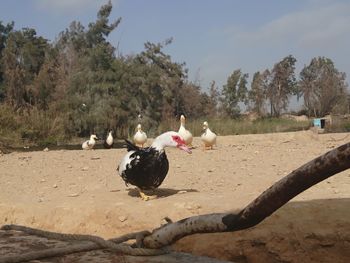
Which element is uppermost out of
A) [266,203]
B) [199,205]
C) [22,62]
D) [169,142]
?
[22,62]

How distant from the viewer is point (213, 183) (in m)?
7.10

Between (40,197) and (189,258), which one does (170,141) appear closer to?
(40,197)

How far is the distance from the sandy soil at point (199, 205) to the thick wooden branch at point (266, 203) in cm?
162

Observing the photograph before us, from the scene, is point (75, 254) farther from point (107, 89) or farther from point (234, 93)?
point (234, 93)

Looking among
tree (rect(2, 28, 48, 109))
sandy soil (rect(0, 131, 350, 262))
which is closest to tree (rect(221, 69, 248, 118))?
tree (rect(2, 28, 48, 109))

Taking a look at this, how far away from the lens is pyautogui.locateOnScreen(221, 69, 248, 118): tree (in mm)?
34375

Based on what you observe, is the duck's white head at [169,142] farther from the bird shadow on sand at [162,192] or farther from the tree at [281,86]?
the tree at [281,86]

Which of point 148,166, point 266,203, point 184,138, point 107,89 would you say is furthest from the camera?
point 107,89

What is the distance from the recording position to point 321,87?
36.2 meters

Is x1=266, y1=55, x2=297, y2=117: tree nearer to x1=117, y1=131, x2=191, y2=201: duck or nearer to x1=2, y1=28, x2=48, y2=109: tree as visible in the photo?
x1=2, y1=28, x2=48, y2=109: tree

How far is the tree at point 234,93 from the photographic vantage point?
34.4m

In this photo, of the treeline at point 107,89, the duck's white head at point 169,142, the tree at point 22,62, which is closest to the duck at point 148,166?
the duck's white head at point 169,142

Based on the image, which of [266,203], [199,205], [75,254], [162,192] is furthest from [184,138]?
[266,203]

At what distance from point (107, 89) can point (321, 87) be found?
18.0 meters
